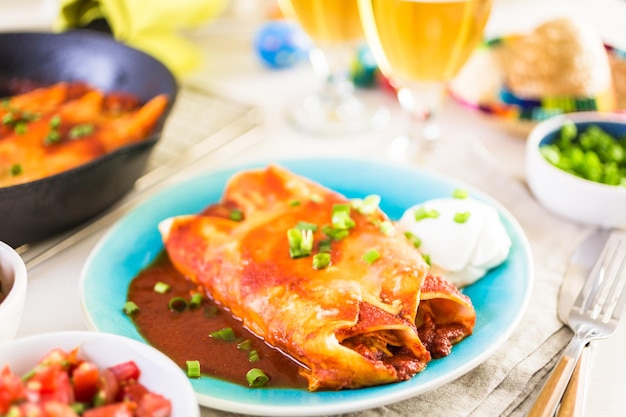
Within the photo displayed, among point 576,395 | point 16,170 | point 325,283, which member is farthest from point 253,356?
point 16,170

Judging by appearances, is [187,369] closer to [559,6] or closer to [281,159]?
[281,159]

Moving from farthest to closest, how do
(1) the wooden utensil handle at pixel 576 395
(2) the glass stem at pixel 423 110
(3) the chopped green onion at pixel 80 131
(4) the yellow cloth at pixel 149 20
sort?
(4) the yellow cloth at pixel 149 20
(2) the glass stem at pixel 423 110
(3) the chopped green onion at pixel 80 131
(1) the wooden utensil handle at pixel 576 395

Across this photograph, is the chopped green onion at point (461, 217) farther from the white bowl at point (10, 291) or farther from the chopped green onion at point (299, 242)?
the white bowl at point (10, 291)

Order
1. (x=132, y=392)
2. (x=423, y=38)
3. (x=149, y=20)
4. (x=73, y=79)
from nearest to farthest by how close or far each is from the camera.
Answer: (x=132, y=392), (x=423, y=38), (x=73, y=79), (x=149, y=20)

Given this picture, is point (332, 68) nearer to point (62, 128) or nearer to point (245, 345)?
point (62, 128)

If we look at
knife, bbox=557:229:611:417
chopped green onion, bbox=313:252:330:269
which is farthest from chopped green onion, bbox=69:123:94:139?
knife, bbox=557:229:611:417

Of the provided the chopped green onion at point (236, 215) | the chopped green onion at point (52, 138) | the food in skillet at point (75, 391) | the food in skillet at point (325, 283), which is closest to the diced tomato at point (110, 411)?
the food in skillet at point (75, 391)
